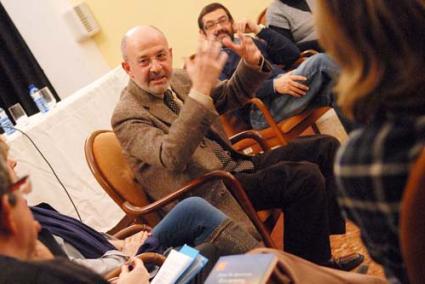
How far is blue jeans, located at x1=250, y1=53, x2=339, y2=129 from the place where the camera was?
2.50 m

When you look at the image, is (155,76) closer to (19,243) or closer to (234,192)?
(234,192)

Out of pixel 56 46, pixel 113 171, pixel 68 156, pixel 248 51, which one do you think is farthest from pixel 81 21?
pixel 113 171

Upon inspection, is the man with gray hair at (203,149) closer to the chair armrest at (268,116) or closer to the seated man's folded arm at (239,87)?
the seated man's folded arm at (239,87)

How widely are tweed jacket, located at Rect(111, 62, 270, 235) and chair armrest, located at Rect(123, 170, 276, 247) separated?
0.04 meters

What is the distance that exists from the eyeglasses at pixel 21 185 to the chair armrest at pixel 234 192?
1.03 m

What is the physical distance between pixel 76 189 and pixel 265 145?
4.24 feet

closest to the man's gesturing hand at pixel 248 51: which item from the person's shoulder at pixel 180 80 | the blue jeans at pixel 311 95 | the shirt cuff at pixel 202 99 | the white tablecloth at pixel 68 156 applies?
the person's shoulder at pixel 180 80

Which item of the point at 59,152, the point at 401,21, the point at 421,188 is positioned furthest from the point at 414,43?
the point at 59,152

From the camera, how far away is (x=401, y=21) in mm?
812

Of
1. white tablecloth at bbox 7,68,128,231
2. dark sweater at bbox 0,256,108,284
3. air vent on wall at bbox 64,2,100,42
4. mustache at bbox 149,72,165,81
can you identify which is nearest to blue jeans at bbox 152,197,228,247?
mustache at bbox 149,72,165,81

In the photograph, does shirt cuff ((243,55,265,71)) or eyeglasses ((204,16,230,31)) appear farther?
eyeglasses ((204,16,230,31))

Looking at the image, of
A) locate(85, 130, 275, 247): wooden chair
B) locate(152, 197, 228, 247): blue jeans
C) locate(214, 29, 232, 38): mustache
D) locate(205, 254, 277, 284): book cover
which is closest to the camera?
locate(205, 254, 277, 284): book cover

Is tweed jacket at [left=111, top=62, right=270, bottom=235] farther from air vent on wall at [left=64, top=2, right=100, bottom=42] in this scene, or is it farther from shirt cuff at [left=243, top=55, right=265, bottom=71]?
air vent on wall at [left=64, top=2, right=100, bottom=42]

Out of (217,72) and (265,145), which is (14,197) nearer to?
(217,72)
